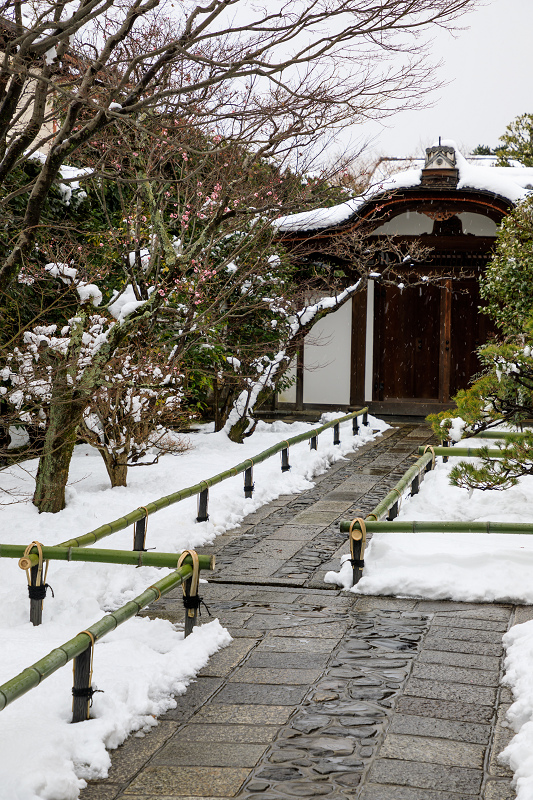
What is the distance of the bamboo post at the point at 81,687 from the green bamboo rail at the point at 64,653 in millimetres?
65

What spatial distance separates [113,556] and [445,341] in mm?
12733

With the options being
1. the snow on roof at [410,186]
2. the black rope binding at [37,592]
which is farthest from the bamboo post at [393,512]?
the snow on roof at [410,186]

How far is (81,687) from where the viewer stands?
12.9 ft

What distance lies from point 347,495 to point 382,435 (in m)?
5.32

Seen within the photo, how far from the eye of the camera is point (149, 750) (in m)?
3.85

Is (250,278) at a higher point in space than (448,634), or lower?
higher

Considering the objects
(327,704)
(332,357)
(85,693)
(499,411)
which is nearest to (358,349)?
(332,357)

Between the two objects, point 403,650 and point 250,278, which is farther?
point 250,278

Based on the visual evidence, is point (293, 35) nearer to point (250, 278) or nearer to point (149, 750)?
point (149, 750)

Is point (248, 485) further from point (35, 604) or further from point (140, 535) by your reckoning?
point (35, 604)

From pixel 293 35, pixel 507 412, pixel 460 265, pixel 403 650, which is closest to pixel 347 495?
pixel 507 412

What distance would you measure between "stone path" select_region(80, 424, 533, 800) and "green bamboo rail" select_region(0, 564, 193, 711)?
0.52 metres

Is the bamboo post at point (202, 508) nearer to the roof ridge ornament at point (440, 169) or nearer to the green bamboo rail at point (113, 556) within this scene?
the green bamboo rail at point (113, 556)

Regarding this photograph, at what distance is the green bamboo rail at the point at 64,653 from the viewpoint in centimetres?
339
